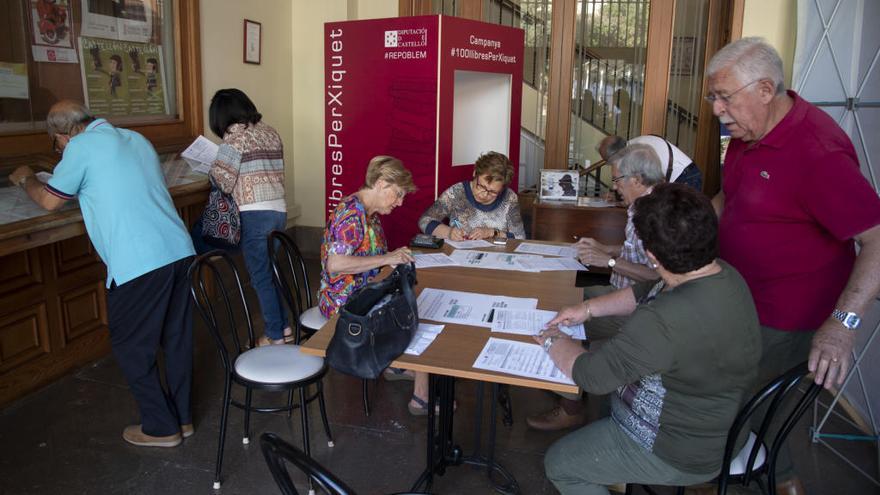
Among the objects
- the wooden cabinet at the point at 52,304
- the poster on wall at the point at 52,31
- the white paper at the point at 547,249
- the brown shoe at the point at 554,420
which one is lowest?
the brown shoe at the point at 554,420

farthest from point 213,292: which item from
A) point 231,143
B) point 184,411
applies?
point 184,411

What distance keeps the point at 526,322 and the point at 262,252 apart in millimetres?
2099

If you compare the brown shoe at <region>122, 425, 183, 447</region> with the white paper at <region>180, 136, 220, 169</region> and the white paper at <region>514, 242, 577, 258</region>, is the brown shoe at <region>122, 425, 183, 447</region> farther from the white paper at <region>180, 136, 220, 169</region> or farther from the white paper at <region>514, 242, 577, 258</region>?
the white paper at <region>514, 242, 577, 258</region>

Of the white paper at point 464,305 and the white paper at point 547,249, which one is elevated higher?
the white paper at point 547,249

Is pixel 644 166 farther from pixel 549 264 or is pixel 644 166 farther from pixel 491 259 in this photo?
pixel 491 259

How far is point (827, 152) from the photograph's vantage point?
74.8 inches

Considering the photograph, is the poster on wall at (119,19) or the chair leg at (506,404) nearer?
the chair leg at (506,404)

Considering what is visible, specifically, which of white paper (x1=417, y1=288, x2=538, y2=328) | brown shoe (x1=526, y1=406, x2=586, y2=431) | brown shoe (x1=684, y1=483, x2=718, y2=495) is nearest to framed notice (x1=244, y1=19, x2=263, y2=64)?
white paper (x1=417, y1=288, x2=538, y2=328)

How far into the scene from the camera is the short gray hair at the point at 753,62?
1966 millimetres

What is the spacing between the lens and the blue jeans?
3.64 meters

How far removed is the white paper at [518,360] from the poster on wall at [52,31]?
277 cm

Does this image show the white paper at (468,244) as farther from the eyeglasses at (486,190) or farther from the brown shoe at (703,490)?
the brown shoe at (703,490)

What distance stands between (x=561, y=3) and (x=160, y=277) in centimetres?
404

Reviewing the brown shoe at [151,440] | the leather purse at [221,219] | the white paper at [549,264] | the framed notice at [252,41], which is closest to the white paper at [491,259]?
the white paper at [549,264]
